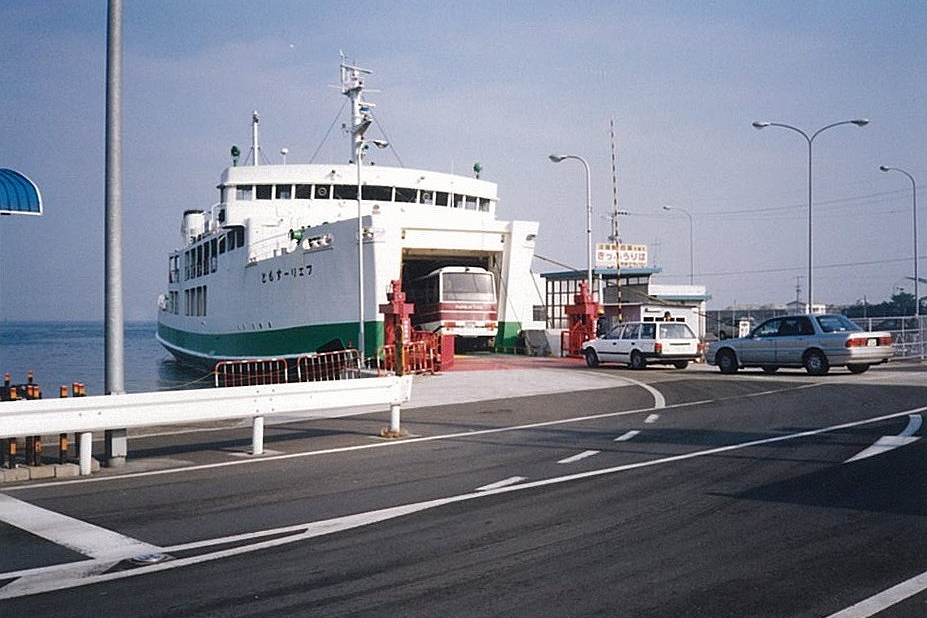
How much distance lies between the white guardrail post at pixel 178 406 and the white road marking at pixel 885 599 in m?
7.10

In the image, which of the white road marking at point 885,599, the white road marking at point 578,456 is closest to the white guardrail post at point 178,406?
the white road marking at point 578,456

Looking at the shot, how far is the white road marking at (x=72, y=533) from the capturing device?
6.28 m

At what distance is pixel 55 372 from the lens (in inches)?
2094

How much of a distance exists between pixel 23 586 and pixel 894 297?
9477 centimetres

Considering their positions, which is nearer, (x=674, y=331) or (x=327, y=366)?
(x=674, y=331)

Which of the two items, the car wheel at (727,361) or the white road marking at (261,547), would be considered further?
the car wheel at (727,361)

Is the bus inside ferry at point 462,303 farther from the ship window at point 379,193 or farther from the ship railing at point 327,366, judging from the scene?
the ship window at point 379,193

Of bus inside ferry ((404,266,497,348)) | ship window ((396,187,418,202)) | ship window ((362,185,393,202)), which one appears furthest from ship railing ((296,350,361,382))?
Result: ship window ((396,187,418,202))

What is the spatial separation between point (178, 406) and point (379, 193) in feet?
90.2

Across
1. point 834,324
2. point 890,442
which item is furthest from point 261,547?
point 834,324

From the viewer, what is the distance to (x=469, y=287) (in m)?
33.3

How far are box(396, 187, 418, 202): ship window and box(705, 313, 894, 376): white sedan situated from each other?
51.8 feet

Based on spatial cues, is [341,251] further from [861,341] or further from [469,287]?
[861,341]

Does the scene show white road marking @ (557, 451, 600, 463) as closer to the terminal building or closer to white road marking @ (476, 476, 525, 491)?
white road marking @ (476, 476, 525, 491)
